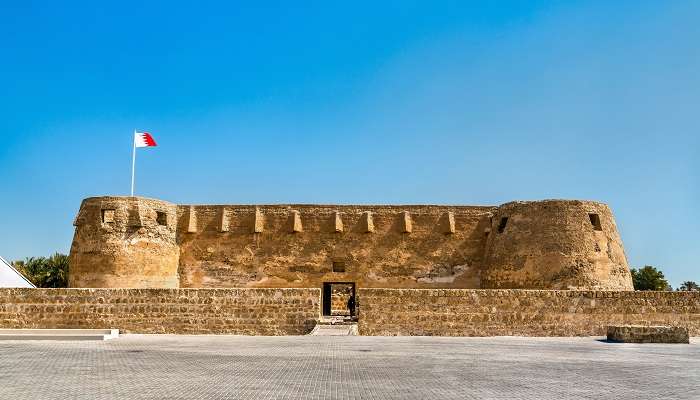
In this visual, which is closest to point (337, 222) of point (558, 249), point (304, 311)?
point (304, 311)

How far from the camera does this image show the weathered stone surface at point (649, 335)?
14.4m

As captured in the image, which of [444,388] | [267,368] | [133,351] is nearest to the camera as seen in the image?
[444,388]

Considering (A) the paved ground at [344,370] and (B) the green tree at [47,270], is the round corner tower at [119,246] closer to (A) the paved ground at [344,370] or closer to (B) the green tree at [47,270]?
(A) the paved ground at [344,370]

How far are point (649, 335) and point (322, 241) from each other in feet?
35.5

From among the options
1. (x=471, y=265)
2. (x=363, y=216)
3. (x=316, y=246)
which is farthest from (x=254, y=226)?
(x=471, y=265)

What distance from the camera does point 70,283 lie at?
67.1ft

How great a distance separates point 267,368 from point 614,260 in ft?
49.3

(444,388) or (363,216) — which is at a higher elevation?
(363,216)

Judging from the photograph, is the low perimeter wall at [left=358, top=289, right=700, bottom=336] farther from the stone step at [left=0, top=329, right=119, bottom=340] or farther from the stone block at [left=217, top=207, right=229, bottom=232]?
the stone block at [left=217, top=207, right=229, bottom=232]

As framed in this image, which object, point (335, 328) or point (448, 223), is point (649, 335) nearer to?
point (335, 328)

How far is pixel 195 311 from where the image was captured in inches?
617

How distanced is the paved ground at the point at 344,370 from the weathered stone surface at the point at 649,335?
98cm

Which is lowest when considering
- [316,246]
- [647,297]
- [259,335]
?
[259,335]

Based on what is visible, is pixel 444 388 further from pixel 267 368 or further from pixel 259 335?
pixel 259 335
